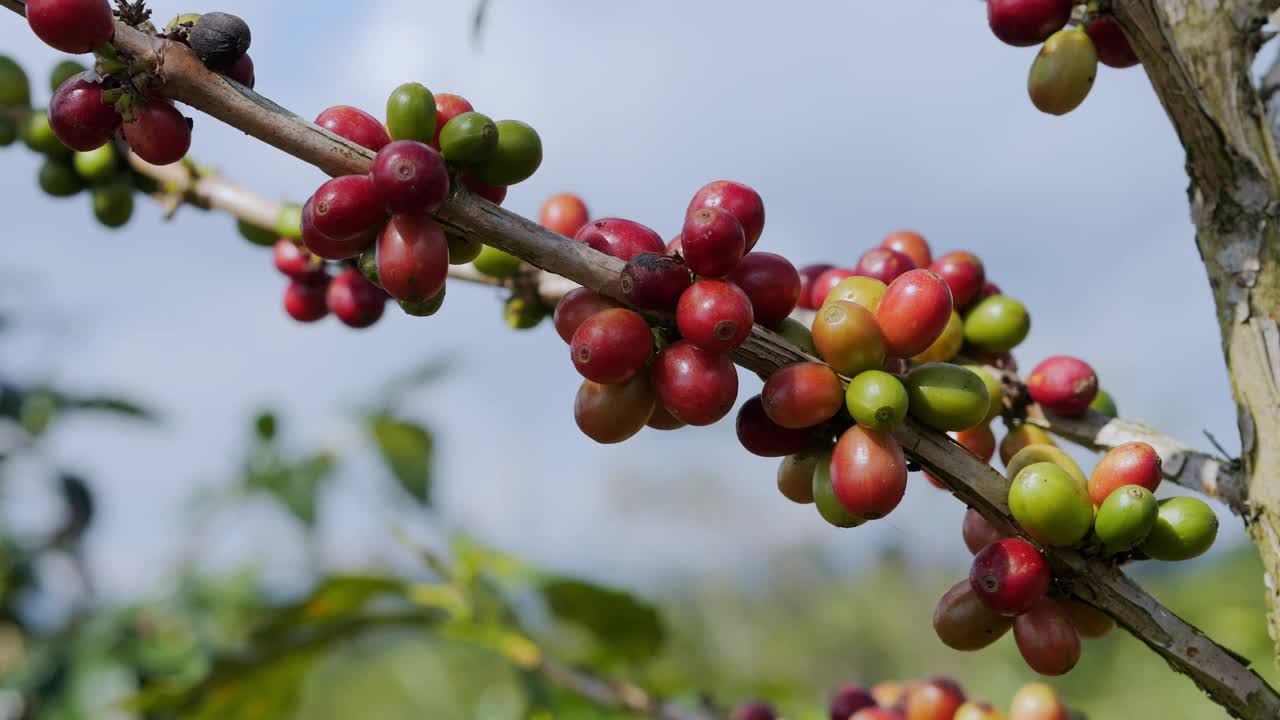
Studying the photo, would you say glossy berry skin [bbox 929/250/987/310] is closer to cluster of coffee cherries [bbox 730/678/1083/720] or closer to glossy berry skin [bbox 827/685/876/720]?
cluster of coffee cherries [bbox 730/678/1083/720]

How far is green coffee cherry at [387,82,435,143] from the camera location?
138 centimetres

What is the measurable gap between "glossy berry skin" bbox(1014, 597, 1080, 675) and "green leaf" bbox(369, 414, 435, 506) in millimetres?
2438

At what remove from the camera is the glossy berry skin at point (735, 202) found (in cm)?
142

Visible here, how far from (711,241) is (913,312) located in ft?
0.96

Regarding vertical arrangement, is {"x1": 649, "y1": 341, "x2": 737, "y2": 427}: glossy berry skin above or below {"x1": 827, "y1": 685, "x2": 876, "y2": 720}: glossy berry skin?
above

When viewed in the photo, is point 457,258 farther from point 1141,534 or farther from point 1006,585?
point 1141,534

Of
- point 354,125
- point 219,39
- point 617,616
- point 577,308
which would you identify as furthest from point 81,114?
point 617,616

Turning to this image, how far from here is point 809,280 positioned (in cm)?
192

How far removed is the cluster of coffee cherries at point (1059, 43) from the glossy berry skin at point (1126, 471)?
61cm

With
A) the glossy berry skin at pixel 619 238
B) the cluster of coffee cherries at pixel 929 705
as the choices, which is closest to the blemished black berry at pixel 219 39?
the glossy berry skin at pixel 619 238

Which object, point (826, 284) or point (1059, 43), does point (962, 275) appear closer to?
point (826, 284)

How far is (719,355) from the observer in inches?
53.7

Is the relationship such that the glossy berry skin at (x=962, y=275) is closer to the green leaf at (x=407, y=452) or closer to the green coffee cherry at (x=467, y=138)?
the green coffee cherry at (x=467, y=138)

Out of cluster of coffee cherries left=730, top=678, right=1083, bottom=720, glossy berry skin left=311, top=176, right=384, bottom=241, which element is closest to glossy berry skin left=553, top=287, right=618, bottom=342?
glossy berry skin left=311, top=176, right=384, bottom=241
